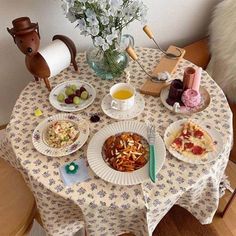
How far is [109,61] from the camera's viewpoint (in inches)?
49.5

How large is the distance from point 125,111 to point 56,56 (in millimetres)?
335

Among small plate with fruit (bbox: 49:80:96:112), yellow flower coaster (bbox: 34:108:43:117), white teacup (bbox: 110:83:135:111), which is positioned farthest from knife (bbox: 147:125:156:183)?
yellow flower coaster (bbox: 34:108:43:117)

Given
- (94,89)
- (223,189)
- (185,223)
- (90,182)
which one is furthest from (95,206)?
(223,189)

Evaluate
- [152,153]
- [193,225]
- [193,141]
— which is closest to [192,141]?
[193,141]

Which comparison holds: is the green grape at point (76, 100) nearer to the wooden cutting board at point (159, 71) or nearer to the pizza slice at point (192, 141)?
the wooden cutting board at point (159, 71)

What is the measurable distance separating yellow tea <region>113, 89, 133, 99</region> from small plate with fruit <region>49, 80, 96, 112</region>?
10 centimetres

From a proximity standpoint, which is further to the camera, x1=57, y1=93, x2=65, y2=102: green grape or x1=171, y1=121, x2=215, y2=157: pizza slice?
x1=57, y1=93, x2=65, y2=102: green grape

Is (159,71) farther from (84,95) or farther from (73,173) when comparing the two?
(73,173)

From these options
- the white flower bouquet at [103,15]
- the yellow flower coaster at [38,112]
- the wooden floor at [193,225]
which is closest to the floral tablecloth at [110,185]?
the yellow flower coaster at [38,112]

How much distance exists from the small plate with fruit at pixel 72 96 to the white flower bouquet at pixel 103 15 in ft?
0.63

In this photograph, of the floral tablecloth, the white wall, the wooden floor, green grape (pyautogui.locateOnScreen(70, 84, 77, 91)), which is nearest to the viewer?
the floral tablecloth

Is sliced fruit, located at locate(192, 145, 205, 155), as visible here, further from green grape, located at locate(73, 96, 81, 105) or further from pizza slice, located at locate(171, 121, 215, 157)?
green grape, located at locate(73, 96, 81, 105)

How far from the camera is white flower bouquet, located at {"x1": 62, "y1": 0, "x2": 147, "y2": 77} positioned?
3.47 ft

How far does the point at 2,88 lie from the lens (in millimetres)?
1604
